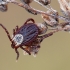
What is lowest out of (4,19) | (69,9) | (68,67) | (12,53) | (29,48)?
(68,67)

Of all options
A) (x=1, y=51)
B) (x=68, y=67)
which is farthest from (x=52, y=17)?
(x=1, y=51)

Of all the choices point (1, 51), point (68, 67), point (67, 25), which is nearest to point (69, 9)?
point (67, 25)

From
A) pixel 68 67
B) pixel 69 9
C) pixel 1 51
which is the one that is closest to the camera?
pixel 69 9

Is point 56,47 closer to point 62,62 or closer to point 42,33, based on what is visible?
point 62,62

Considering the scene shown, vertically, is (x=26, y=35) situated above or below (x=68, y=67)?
above

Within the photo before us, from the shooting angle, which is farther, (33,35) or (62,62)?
(62,62)

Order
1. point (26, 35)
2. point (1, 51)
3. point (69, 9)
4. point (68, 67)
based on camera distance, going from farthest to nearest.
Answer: point (1, 51), point (68, 67), point (26, 35), point (69, 9)

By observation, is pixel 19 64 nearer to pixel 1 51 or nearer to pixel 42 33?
pixel 1 51
